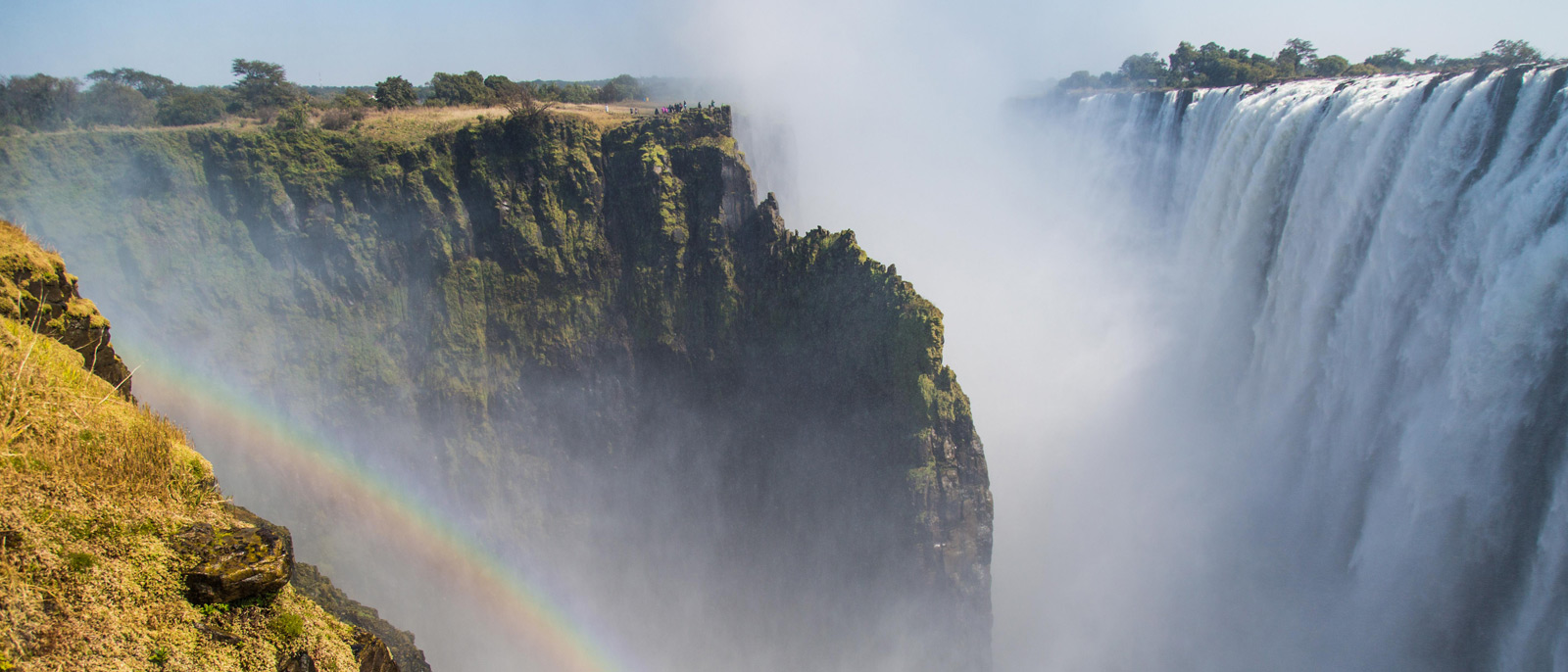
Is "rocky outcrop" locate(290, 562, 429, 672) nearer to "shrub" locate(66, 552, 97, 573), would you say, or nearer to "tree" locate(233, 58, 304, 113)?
"shrub" locate(66, 552, 97, 573)

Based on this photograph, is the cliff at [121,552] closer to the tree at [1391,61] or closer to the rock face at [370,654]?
the rock face at [370,654]

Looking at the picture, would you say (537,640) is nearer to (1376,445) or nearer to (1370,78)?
(1376,445)

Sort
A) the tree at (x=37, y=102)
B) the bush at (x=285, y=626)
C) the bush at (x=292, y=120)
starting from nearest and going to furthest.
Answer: the bush at (x=285, y=626) < the tree at (x=37, y=102) < the bush at (x=292, y=120)

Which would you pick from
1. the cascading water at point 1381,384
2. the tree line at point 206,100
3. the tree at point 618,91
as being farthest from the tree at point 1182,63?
the tree line at point 206,100

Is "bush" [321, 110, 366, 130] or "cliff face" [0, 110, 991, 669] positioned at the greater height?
"bush" [321, 110, 366, 130]

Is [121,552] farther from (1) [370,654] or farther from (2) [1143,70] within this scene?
(2) [1143,70]

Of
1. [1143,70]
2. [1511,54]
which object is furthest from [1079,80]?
[1511,54]

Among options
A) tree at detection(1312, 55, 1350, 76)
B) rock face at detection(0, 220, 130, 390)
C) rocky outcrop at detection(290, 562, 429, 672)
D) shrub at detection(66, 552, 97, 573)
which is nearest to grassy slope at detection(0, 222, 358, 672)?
shrub at detection(66, 552, 97, 573)
